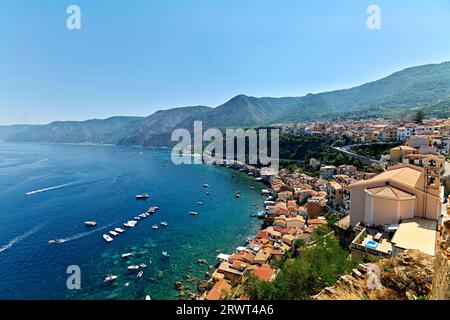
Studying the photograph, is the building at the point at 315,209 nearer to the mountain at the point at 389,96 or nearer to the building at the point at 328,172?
the building at the point at 328,172

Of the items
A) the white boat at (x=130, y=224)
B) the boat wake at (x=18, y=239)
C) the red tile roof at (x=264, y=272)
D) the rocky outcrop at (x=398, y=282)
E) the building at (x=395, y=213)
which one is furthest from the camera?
the white boat at (x=130, y=224)

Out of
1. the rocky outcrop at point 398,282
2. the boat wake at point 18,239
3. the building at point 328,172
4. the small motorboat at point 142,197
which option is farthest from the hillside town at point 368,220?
the boat wake at point 18,239

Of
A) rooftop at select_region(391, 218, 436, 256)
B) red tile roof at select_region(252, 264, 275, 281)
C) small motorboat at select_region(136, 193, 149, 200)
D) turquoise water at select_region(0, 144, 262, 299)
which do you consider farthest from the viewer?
small motorboat at select_region(136, 193, 149, 200)

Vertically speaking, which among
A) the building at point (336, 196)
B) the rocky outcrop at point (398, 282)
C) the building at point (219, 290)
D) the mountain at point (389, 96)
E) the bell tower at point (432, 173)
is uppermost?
the mountain at point (389, 96)

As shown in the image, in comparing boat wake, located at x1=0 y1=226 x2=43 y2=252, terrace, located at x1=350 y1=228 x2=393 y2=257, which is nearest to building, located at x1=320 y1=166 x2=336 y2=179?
terrace, located at x1=350 y1=228 x2=393 y2=257

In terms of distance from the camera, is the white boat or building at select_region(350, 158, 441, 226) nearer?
building at select_region(350, 158, 441, 226)

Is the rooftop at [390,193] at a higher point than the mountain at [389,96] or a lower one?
lower

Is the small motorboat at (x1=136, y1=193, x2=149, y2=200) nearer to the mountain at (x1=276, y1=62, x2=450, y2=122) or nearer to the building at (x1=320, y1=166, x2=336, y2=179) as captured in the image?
the building at (x1=320, y1=166, x2=336, y2=179)

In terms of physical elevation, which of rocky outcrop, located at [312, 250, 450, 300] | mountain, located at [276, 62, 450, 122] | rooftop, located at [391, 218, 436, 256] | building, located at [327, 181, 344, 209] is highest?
mountain, located at [276, 62, 450, 122]
